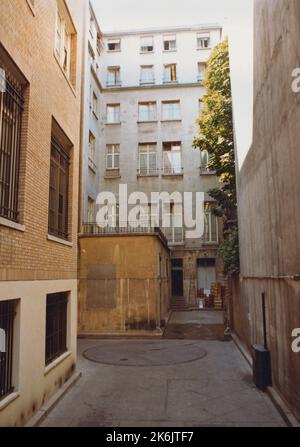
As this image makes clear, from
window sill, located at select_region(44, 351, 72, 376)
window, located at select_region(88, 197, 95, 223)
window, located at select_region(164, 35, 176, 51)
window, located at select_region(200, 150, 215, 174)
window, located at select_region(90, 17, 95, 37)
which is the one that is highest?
window, located at select_region(164, 35, 176, 51)

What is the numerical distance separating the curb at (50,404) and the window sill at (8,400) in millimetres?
721

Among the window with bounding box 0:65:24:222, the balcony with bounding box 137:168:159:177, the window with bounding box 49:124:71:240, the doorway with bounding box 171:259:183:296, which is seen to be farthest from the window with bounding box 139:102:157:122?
the window with bounding box 0:65:24:222

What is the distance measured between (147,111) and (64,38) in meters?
18.6

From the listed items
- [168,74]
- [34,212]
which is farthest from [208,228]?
[34,212]

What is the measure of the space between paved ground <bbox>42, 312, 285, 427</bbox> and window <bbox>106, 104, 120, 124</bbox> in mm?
18958

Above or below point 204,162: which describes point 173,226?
below

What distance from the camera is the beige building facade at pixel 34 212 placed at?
5965 mm

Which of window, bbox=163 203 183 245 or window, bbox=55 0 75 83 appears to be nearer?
window, bbox=55 0 75 83

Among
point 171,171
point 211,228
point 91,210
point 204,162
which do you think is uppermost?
point 204,162

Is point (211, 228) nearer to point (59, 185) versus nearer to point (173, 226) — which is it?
point (173, 226)

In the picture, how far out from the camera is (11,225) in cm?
591

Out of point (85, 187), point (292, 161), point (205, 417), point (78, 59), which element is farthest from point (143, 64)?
point (205, 417)

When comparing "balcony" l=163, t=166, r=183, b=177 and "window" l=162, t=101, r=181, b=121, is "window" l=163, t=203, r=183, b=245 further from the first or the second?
"window" l=162, t=101, r=181, b=121

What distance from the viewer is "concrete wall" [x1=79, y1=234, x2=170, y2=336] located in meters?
15.8
